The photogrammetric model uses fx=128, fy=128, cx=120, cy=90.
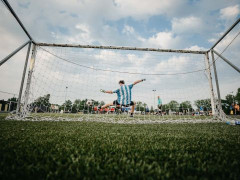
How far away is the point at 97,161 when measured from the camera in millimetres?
1129

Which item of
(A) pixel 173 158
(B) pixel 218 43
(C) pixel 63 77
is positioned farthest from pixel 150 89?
(A) pixel 173 158

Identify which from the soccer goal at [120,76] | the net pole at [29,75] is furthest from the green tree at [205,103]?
the net pole at [29,75]

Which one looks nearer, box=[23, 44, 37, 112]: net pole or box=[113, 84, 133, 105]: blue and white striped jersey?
box=[23, 44, 37, 112]: net pole

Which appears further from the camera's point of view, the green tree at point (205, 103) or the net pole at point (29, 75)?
the green tree at point (205, 103)

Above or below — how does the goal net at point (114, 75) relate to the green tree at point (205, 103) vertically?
above

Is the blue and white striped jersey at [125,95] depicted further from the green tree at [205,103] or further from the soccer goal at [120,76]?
the green tree at [205,103]

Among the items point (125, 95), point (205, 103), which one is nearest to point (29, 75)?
point (125, 95)

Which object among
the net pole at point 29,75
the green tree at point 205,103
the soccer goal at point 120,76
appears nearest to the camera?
the net pole at point 29,75

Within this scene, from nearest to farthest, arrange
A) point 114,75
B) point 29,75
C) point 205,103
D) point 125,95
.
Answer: point 29,75 < point 125,95 < point 114,75 < point 205,103

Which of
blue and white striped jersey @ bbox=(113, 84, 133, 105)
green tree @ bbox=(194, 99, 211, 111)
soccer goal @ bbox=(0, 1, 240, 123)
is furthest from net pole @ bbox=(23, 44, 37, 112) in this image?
green tree @ bbox=(194, 99, 211, 111)

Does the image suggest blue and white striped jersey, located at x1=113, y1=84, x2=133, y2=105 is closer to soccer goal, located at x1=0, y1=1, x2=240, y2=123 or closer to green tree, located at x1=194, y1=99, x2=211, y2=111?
soccer goal, located at x1=0, y1=1, x2=240, y2=123

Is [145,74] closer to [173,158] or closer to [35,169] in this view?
[173,158]

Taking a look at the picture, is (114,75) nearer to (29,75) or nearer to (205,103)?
(29,75)

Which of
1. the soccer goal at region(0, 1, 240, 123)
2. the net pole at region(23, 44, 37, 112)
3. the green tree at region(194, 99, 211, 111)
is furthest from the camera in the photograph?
the green tree at region(194, 99, 211, 111)
